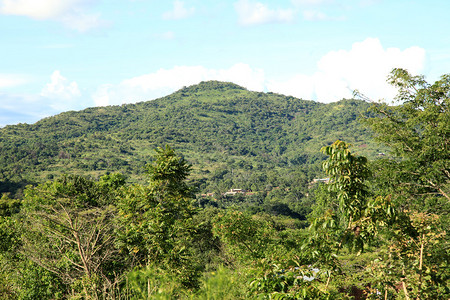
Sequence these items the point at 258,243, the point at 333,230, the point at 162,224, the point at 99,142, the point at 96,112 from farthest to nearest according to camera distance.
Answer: the point at 96,112
the point at 99,142
the point at 258,243
the point at 162,224
the point at 333,230

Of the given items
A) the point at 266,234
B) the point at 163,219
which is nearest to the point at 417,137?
the point at 266,234

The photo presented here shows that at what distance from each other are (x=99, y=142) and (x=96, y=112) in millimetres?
64248

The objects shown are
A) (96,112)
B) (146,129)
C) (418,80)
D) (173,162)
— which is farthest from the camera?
(96,112)

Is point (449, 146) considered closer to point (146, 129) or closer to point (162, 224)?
point (162, 224)

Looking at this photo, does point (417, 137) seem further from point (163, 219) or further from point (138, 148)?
point (138, 148)

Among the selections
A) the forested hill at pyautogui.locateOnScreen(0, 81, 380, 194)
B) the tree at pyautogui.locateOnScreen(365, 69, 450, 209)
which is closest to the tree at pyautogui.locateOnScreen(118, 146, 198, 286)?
the tree at pyautogui.locateOnScreen(365, 69, 450, 209)

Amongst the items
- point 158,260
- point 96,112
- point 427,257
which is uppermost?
point 96,112

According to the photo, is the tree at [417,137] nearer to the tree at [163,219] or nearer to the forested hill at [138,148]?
the tree at [163,219]

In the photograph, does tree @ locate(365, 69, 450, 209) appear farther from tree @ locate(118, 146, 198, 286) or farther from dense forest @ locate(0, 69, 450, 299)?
tree @ locate(118, 146, 198, 286)

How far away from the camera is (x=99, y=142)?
141m

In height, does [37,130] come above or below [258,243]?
above

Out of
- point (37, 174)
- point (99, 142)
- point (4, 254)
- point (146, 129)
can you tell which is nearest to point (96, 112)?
point (146, 129)

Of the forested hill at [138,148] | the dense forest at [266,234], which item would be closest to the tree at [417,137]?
the dense forest at [266,234]

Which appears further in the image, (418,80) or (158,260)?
(418,80)
